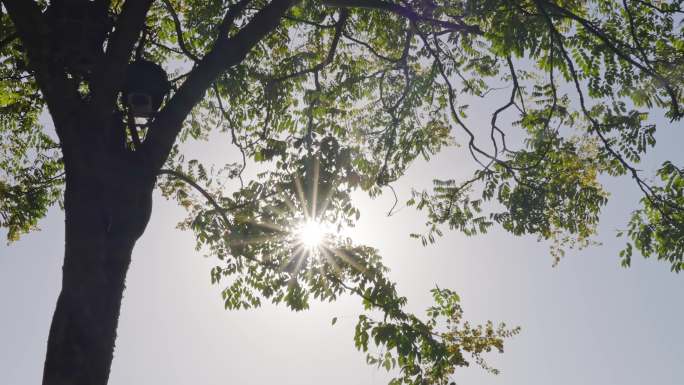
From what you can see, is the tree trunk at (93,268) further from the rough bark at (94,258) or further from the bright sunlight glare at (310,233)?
the bright sunlight glare at (310,233)

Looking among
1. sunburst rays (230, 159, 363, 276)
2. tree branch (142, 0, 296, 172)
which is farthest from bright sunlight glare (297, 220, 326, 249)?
tree branch (142, 0, 296, 172)

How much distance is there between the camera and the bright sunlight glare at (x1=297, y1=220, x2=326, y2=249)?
310 inches

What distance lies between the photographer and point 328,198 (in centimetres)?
785

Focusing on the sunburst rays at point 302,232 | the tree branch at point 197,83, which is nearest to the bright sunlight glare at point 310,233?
the sunburst rays at point 302,232

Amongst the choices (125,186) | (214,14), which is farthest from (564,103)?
(125,186)

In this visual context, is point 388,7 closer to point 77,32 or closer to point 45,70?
point 77,32

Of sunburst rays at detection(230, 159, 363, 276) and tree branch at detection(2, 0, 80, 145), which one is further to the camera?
sunburst rays at detection(230, 159, 363, 276)

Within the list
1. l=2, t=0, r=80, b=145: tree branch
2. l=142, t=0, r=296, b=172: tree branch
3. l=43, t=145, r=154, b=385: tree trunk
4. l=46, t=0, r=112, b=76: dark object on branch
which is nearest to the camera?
l=43, t=145, r=154, b=385: tree trunk

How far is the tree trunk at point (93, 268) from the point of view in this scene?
4.64 metres

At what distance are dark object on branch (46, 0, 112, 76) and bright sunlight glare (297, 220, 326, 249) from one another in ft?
11.9

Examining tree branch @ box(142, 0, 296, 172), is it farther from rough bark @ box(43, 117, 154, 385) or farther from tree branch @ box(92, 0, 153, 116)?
tree branch @ box(92, 0, 153, 116)

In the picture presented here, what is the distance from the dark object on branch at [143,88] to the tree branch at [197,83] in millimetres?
467

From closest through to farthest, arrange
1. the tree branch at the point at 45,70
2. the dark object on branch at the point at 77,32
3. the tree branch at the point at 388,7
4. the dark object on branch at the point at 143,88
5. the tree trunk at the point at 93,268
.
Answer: the tree trunk at the point at 93,268 < the tree branch at the point at 45,70 < the dark object on branch at the point at 77,32 < the dark object on branch at the point at 143,88 < the tree branch at the point at 388,7

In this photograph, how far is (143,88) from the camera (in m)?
6.43
